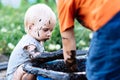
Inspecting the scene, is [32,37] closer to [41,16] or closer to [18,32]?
[41,16]

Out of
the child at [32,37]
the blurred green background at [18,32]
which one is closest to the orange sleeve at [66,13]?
the child at [32,37]

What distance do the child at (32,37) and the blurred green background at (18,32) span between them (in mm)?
2188

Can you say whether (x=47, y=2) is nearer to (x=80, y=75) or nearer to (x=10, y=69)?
(x=10, y=69)

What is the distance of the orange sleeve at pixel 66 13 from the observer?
2193mm

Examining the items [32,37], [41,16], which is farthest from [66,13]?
[32,37]

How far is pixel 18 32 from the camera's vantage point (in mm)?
5902

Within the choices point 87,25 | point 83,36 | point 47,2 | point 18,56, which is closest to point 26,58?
point 18,56

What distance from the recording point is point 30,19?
3303 mm

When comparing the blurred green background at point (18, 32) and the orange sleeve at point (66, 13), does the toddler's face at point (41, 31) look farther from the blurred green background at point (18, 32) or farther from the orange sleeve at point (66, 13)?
the blurred green background at point (18, 32)

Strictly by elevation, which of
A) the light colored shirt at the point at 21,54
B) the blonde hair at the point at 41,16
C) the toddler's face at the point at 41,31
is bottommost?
the light colored shirt at the point at 21,54

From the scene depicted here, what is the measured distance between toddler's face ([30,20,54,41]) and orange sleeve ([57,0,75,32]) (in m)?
1.01

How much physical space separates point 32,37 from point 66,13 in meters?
1.20

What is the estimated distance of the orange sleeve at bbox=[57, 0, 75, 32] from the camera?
2193 millimetres

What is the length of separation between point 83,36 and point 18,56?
289cm
